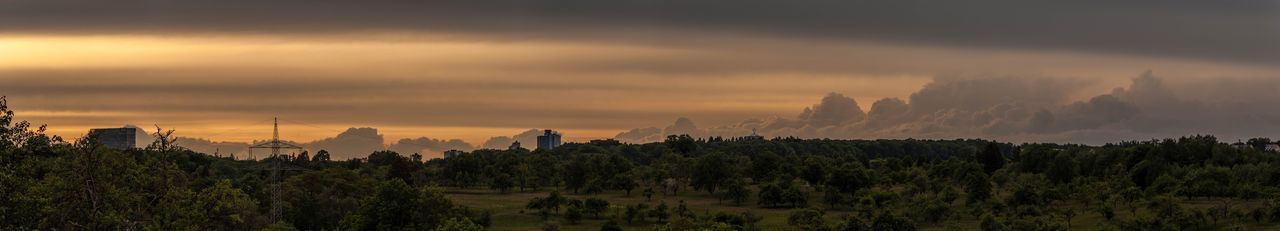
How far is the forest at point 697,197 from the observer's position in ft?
183

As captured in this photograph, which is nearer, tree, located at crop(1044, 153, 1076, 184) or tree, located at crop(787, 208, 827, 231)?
tree, located at crop(787, 208, 827, 231)

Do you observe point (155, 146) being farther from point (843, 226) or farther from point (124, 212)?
point (843, 226)

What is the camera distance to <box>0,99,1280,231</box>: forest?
55.9m

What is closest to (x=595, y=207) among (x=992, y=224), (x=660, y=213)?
(x=660, y=213)

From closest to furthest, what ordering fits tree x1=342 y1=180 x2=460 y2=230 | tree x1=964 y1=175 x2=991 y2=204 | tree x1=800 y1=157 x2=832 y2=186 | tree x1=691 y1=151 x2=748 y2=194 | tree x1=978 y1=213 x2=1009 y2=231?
tree x1=342 y1=180 x2=460 y2=230 → tree x1=978 y1=213 x2=1009 y2=231 → tree x1=964 y1=175 x2=991 y2=204 → tree x1=691 y1=151 x2=748 y2=194 → tree x1=800 y1=157 x2=832 y2=186

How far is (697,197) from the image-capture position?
587ft

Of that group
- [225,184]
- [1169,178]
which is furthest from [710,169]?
[225,184]

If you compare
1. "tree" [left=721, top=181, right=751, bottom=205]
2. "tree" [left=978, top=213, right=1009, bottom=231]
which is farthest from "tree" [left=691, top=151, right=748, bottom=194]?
"tree" [left=978, top=213, right=1009, bottom=231]

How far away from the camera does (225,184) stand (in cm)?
6350

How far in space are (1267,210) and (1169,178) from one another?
119 ft

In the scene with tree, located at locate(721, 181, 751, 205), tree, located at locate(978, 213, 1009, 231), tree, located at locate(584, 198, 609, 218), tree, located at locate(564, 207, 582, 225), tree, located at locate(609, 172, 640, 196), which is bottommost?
tree, located at locate(978, 213, 1009, 231)

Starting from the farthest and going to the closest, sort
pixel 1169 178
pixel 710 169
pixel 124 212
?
pixel 710 169
pixel 1169 178
pixel 124 212

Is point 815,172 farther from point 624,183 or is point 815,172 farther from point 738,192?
point 624,183

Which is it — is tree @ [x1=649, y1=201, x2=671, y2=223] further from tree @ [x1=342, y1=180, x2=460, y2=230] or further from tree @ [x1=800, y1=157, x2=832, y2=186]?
tree @ [x1=800, y1=157, x2=832, y2=186]
